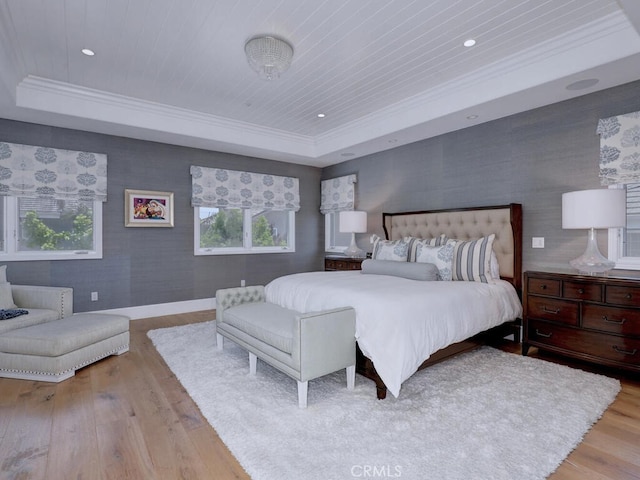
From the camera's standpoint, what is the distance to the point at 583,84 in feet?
9.76

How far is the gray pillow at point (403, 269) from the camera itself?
10.5ft

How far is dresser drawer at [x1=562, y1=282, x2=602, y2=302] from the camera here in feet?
8.77

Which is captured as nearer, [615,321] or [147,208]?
[615,321]

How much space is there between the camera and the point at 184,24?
2.59 meters

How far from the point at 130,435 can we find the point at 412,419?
169 centimetres

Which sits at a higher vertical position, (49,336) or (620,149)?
(620,149)

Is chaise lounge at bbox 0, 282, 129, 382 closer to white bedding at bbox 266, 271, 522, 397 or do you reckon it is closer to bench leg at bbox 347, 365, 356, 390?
white bedding at bbox 266, 271, 522, 397

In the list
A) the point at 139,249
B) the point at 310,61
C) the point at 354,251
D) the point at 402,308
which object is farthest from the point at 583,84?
the point at 139,249

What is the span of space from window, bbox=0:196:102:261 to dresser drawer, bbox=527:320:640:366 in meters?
5.19

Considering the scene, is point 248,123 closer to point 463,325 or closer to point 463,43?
point 463,43

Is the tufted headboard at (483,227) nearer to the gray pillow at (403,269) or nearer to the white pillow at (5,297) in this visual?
the gray pillow at (403,269)

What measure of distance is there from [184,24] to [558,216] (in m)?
3.88

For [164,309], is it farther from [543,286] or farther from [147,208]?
[543,286]

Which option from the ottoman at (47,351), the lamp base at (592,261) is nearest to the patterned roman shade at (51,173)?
the ottoman at (47,351)
